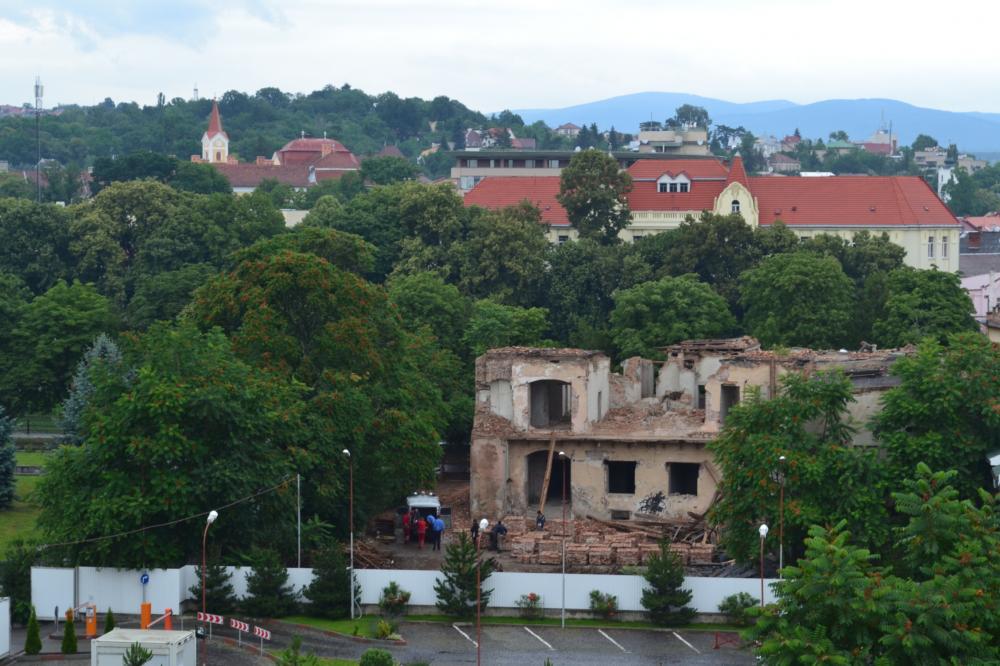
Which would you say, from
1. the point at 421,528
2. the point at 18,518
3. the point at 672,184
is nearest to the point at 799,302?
the point at 421,528

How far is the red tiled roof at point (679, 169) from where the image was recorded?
11794 centimetres

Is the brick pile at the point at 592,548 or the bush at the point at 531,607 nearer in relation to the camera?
the bush at the point at 531,607

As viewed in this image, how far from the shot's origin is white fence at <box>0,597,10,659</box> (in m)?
41.7

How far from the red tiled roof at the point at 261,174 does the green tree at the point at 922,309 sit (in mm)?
104759

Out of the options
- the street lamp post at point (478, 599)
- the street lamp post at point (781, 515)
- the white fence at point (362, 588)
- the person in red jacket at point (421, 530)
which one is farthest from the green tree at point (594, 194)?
the white fence at point (362, 588)

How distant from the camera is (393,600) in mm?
45562

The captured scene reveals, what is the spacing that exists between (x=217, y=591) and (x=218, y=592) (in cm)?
3

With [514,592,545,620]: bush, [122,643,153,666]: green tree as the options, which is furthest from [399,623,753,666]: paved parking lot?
[122,643,153,666]: green tree

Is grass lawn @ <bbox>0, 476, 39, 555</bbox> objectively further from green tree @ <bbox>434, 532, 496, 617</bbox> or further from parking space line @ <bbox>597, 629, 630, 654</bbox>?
parking space line @ <bbox>597, 629, 630, 654</bbox>

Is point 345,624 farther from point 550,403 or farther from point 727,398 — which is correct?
point 727,398

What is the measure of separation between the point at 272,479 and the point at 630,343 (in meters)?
33.1

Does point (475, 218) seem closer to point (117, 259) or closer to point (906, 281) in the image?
point (117, 259)

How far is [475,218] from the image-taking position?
97.3 meters

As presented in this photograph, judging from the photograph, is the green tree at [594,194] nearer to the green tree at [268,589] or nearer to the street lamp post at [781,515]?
the street lamp post at [781,515]
